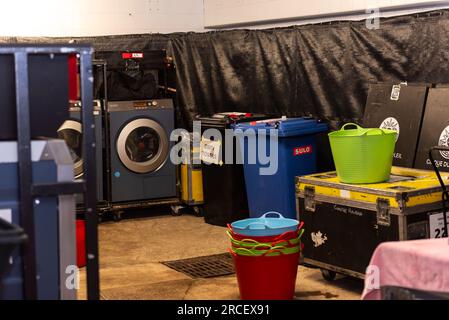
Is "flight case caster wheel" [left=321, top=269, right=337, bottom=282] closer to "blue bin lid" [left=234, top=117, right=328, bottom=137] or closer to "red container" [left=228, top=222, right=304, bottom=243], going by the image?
"red container" [left=228, top=222, right=304, bottom=243]

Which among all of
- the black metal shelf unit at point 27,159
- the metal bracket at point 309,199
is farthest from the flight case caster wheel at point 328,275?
the black metal shelf unit at point 27,159

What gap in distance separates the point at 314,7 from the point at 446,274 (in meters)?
4.71

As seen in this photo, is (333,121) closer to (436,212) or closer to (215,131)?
(215,131)

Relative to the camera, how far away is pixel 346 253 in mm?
5625

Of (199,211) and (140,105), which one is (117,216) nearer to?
(199,211)

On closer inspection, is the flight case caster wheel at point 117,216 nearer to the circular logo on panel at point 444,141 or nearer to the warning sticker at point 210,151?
the warning sticker at point 210,151

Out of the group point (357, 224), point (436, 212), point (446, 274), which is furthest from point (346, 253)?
point (446, 274)

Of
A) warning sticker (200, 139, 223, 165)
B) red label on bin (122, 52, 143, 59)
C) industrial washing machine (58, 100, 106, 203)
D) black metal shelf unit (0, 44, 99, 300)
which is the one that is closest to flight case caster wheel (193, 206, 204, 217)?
warning sticker (200, 139, 223, 165)

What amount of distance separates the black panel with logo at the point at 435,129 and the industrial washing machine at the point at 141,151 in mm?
3193

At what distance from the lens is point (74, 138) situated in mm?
8172

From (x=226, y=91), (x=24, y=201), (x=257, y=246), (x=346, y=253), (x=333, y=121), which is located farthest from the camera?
(x=226, y=91)

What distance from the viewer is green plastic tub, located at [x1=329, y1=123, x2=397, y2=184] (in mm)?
5488

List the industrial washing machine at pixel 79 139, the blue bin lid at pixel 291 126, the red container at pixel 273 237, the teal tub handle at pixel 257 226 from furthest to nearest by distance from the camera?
the industrial washing machine at pixel 79 139
the blue bin lid at pixel 291 126
the teal tub handle at pixel 257 226
the red container at pixel 273 237

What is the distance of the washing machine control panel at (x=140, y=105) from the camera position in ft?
27.2
